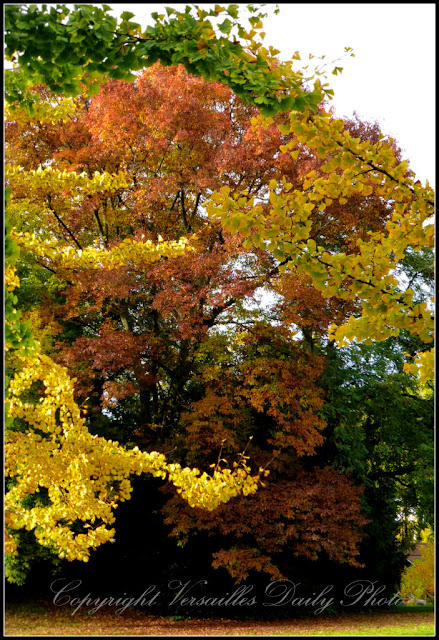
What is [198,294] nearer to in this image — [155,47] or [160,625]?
[160,625]

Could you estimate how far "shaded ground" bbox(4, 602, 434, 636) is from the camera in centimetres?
866

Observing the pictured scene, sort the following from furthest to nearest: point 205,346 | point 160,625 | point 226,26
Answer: point 205,346 → point 160,625 → point 226,26

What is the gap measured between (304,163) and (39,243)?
4747mm

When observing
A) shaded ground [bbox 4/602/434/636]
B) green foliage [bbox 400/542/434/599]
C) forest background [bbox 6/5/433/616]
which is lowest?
green foliage [bbox 400/542/434/599]

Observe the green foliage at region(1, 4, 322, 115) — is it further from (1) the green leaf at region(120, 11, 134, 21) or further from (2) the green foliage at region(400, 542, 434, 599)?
(2) the green foliage at region(400, 542, 434, 599)

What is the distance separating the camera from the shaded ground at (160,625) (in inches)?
341

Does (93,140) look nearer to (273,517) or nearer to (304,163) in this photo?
(304,163)

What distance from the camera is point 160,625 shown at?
9.19m

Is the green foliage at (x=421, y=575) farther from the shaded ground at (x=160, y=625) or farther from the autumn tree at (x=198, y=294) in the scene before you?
the autumn tree at (x=198, y=294)

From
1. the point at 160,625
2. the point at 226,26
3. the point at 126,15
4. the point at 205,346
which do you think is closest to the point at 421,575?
the point at 160,625

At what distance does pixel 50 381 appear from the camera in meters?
5.10

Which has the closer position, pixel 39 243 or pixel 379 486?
pixel 39 243

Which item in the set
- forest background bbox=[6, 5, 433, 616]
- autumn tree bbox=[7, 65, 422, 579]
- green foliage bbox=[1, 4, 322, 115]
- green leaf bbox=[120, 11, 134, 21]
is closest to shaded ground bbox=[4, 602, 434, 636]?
forest background bbox=[6, 5, 433, 616]

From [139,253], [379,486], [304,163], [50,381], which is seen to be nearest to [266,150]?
[304,163]
